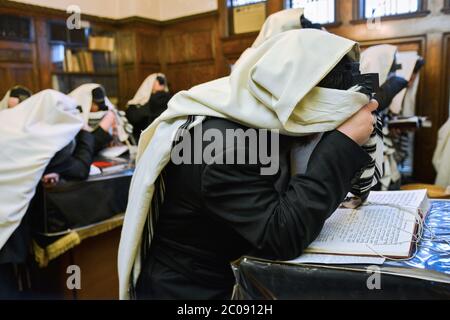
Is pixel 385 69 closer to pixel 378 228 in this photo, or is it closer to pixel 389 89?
pixel 389 89

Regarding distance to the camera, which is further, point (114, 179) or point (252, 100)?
point (114, 179)

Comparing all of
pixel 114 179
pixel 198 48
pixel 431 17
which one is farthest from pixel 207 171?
pixel 198 48

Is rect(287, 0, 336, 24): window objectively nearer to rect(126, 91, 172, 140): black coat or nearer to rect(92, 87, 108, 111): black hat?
rect(126, 91, 172, 140): black coat

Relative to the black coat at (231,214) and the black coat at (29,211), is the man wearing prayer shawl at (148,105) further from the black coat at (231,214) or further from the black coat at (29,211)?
the black coat at (231,214)

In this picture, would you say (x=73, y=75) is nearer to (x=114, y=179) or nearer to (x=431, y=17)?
(x=114, y=179)

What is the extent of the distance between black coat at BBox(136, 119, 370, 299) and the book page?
4 cm

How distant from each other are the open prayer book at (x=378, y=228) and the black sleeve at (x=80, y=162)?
1400mm

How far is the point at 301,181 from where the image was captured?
75cm

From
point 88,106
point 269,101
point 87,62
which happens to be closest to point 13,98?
point 88,106

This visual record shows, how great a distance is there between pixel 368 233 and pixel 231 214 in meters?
0.26

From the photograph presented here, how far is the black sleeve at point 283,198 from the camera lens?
2.33 ft

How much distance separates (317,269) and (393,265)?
12 centimetres
